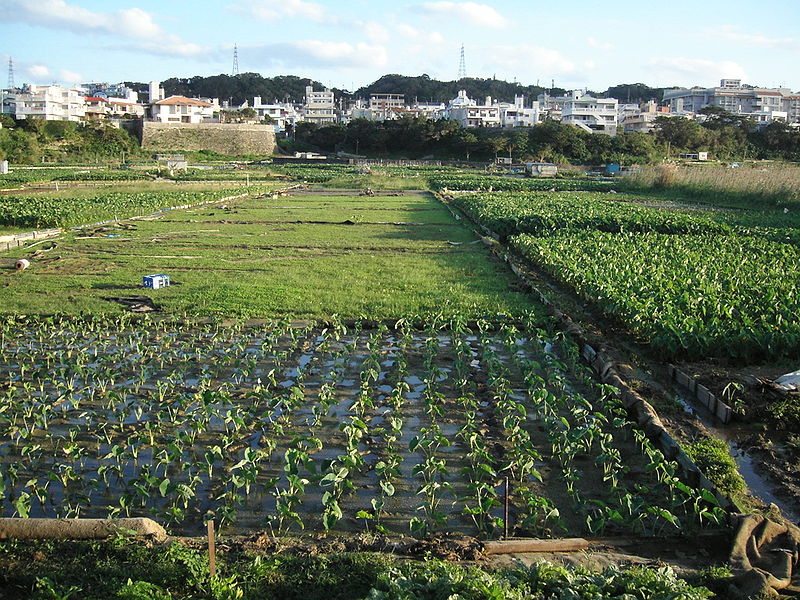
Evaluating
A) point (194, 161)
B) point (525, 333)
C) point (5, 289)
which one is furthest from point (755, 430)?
point (194, 161)

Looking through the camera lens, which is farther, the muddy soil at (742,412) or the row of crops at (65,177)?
the row of crops at (65,177)

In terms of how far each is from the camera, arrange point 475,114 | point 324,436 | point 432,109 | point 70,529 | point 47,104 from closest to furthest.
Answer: point 70,529 → point 324,436 → point 47,104 → point 475,114 → point 432,109

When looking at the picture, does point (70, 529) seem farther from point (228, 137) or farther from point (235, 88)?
point (235, 88)

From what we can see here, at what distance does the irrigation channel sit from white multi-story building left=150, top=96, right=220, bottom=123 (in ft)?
333

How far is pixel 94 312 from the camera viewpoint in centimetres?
1248

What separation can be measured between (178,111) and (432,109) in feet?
202

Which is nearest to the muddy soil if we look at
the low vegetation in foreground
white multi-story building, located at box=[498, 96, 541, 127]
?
the low vegetation in foreground

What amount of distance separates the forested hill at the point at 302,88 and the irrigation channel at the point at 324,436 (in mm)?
166300

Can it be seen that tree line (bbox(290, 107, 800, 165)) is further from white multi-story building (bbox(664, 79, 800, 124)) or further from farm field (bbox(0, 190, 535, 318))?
farm field (bbox(0, 190, 535, 318))

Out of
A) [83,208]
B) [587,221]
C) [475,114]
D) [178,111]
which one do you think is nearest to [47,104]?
[178,111]

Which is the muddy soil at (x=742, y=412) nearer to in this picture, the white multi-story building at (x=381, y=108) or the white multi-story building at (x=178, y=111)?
the white multi-story building at (x=178, y=111)

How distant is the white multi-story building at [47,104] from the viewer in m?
104

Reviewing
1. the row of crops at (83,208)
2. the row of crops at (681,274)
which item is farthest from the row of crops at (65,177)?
the row of crops at (681,274)

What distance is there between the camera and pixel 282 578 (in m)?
4.74
